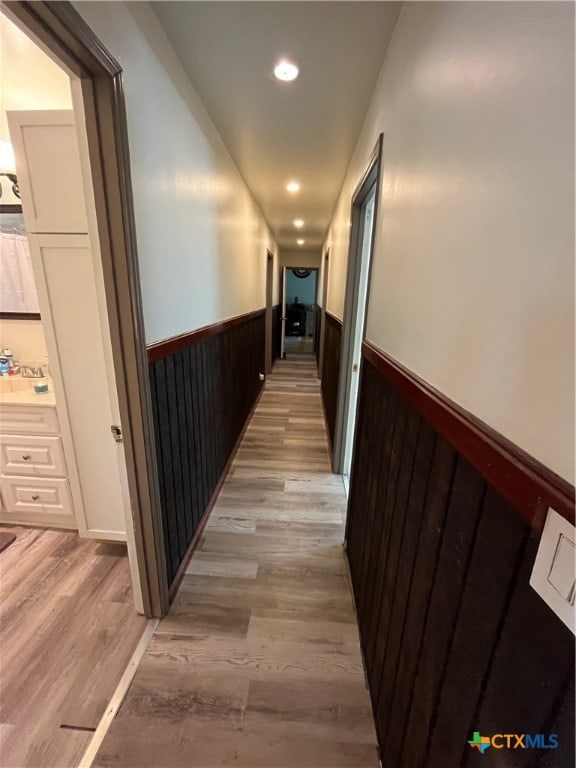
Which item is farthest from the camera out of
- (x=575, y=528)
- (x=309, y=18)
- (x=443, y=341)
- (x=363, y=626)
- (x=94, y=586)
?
(x=94, y=586)

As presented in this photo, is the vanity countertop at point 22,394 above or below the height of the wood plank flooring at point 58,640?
above

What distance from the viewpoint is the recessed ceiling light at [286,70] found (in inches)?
53.9

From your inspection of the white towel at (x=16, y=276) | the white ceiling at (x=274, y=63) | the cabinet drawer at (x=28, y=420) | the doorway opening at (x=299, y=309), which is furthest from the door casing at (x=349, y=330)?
the doorway opening at (x=299, y=309)

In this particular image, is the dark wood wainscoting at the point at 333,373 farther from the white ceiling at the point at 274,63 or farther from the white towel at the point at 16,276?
the white towel at the point at 16,276

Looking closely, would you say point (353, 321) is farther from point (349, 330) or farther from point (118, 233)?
point (118, 233)

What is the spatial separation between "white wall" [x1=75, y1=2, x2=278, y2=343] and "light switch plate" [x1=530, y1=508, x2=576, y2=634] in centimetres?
126

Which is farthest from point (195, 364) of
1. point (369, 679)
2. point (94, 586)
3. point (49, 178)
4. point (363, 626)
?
point (369, 679)

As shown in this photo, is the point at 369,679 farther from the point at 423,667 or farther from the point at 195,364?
the point at 195,364

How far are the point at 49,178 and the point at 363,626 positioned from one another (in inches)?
91.6

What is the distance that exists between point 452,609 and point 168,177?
1744 mm

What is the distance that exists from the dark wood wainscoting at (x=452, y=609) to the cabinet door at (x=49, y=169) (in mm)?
1474

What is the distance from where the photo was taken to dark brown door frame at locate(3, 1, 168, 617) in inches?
30.1

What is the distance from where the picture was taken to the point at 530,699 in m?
0.43

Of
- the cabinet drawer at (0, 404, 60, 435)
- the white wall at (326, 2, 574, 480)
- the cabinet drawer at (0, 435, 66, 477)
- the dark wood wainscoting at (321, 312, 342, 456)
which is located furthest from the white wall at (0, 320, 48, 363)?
the white wall at (326, 2, 574, 480)
